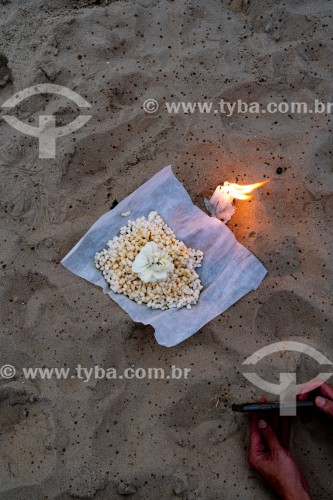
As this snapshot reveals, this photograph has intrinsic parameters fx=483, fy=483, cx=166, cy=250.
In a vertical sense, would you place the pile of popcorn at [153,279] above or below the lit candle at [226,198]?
below

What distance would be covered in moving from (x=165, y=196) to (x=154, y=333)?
2.76ft

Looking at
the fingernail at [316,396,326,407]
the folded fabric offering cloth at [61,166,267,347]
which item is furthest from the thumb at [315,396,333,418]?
Result: the folded fabric offering cloth at [61,166,267,347]

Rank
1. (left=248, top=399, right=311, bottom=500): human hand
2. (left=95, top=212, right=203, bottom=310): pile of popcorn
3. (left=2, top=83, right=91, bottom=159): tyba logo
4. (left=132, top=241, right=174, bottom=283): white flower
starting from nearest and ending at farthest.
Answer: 1. (left=248, top=399, right=311, bottom=500): human hand
2. (left=132, top=241, right=174, bottom=283): white flower
3. (left=95, top=212, right=203, bottom=310): pile of popcorn
4. (left=2, top=83, right=91, bottom=159): tyba logo

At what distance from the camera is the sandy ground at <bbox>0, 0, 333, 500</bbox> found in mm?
2590

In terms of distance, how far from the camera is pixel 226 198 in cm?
284

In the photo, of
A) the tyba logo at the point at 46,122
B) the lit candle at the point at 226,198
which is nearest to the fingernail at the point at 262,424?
the lit candle at the point at 226,198

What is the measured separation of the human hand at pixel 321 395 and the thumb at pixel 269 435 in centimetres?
24

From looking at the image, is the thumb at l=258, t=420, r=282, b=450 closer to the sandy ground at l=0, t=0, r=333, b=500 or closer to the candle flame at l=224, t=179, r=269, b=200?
the sandy ground at l=0, t=0, r=333, b=500

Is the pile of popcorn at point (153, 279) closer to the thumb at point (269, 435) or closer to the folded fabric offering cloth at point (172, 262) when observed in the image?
the folded fabric offering cloth at point (172, 262)

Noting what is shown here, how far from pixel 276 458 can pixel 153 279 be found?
115cm

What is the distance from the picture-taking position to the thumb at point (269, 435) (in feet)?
8.43

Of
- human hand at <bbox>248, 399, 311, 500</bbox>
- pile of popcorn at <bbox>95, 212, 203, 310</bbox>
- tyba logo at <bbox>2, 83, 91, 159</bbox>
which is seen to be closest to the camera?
human hand at <bbox>248, 399, 311, 500</bbox>

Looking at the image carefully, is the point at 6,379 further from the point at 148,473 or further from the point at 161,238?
the point at 161,238

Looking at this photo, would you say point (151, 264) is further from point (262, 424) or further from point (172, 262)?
point (262, 424)
